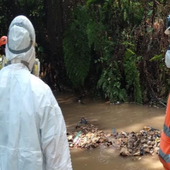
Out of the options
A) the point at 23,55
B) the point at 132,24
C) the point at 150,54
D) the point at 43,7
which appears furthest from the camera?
the point at 43,7

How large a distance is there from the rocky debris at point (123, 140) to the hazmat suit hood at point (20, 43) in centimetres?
350

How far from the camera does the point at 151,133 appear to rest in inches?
227

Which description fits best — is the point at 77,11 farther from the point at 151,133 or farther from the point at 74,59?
the point at 151,133

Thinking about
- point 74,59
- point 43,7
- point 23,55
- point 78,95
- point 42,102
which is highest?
point 43,7

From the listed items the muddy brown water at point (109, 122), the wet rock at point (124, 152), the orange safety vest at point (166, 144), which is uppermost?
the orange safety vest at point (166, 144)

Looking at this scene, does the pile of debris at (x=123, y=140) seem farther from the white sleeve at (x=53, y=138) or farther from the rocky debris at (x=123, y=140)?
the white sleeve at (x=53, y=138)

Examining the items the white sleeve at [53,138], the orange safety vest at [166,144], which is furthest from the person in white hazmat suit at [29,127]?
the orange safety vest at [166,144]

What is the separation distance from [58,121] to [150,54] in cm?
664

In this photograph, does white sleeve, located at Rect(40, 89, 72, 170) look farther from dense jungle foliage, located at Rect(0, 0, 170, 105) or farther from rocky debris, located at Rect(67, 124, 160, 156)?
dense jungle foliage, located at Rect(0, 0, 170, 105)

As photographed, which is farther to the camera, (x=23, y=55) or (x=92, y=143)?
(x=92, y=143)

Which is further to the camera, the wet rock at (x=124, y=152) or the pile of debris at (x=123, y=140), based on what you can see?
the pile of debris at (x=123, y=140)

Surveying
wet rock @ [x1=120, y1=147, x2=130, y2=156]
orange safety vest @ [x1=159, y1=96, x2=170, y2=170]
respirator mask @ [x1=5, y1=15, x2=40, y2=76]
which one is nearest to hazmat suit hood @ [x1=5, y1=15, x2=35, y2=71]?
respirator mask @ [x1=5, y1=15, x2=40, y2=76]

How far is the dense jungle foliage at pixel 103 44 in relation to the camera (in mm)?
8203

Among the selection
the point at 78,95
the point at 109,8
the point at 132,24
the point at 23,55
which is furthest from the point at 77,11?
the point at 23,55
